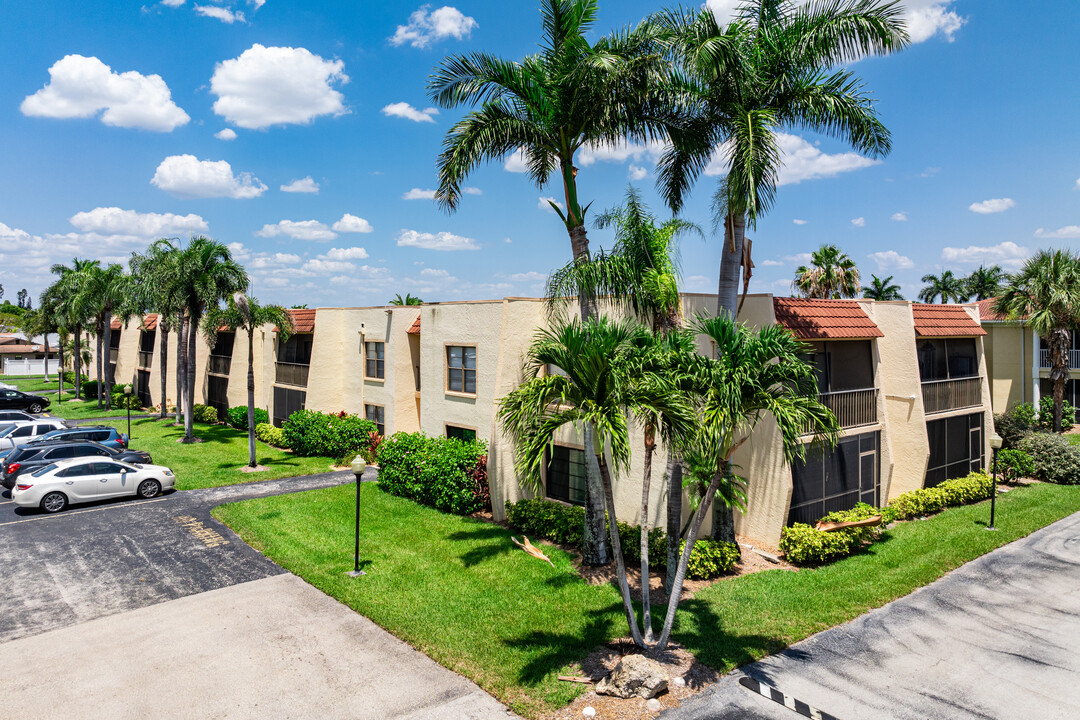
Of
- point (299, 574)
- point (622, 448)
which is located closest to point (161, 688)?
point (299, 574)

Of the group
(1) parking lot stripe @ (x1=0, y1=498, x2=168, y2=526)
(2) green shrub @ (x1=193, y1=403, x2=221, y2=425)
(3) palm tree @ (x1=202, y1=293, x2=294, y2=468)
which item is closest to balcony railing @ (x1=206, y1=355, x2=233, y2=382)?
(2) green shrub @ (x1=193, y1=403, x2=221, y2=425)

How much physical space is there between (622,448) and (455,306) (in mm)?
13825

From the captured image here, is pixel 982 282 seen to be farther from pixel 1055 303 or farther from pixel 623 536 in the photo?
pixel 623 536

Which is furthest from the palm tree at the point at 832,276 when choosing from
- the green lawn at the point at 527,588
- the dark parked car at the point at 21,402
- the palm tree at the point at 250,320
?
the dark parked car at the point at 21,402

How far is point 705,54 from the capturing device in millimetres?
11727

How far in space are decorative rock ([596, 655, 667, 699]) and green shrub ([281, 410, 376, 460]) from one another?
61.1 ft

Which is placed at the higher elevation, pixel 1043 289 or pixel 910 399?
pixel 1043 289

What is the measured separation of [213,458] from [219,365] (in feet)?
37.8

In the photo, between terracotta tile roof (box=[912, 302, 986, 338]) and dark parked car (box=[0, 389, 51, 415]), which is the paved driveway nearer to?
terracotta tile roof (box=[912, 302, 986, 338])

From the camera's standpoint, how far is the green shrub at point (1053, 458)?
73.2 ft

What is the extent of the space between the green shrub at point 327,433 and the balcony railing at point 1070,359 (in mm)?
33449

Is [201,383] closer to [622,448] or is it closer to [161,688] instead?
[161,688]

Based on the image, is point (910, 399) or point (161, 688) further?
point (910, 399)

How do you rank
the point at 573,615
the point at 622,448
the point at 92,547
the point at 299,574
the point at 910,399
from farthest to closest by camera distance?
1. the point at 910,399
2. the point at 92,547
3. the point at 299,574
4. the point at 573,615
5. the point at 622,448
